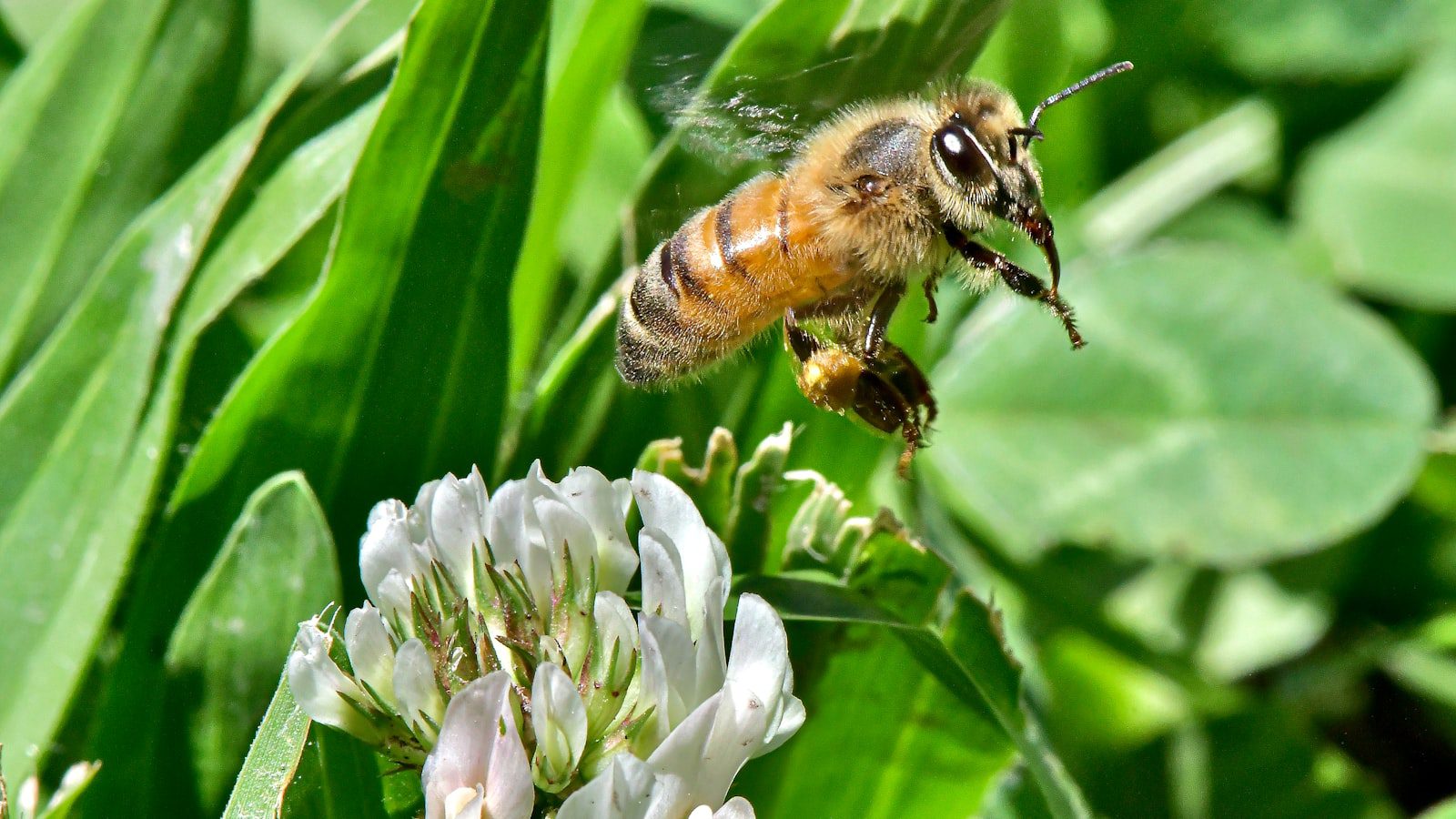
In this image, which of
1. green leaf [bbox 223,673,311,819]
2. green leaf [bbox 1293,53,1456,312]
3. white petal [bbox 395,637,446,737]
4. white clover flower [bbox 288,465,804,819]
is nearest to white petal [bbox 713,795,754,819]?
white clover flower [bbox 288,465,804,819]

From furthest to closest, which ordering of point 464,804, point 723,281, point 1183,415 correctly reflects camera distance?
1. point 1183,415
2. point 723,281
3. point 464,804

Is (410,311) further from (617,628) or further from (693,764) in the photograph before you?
(693,764)

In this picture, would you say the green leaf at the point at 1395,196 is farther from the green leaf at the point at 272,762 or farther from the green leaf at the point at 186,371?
the green leaf at the point at 272,762

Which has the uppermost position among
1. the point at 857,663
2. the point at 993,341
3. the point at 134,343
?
the point at 134,343

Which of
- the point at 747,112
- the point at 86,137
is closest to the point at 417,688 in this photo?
the point at 747,112

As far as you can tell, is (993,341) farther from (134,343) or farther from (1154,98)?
(134,343)

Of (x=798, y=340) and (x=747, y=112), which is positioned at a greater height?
(x=747, y=112)

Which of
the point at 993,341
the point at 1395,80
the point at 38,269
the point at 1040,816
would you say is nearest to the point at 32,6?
the point at 38,269
